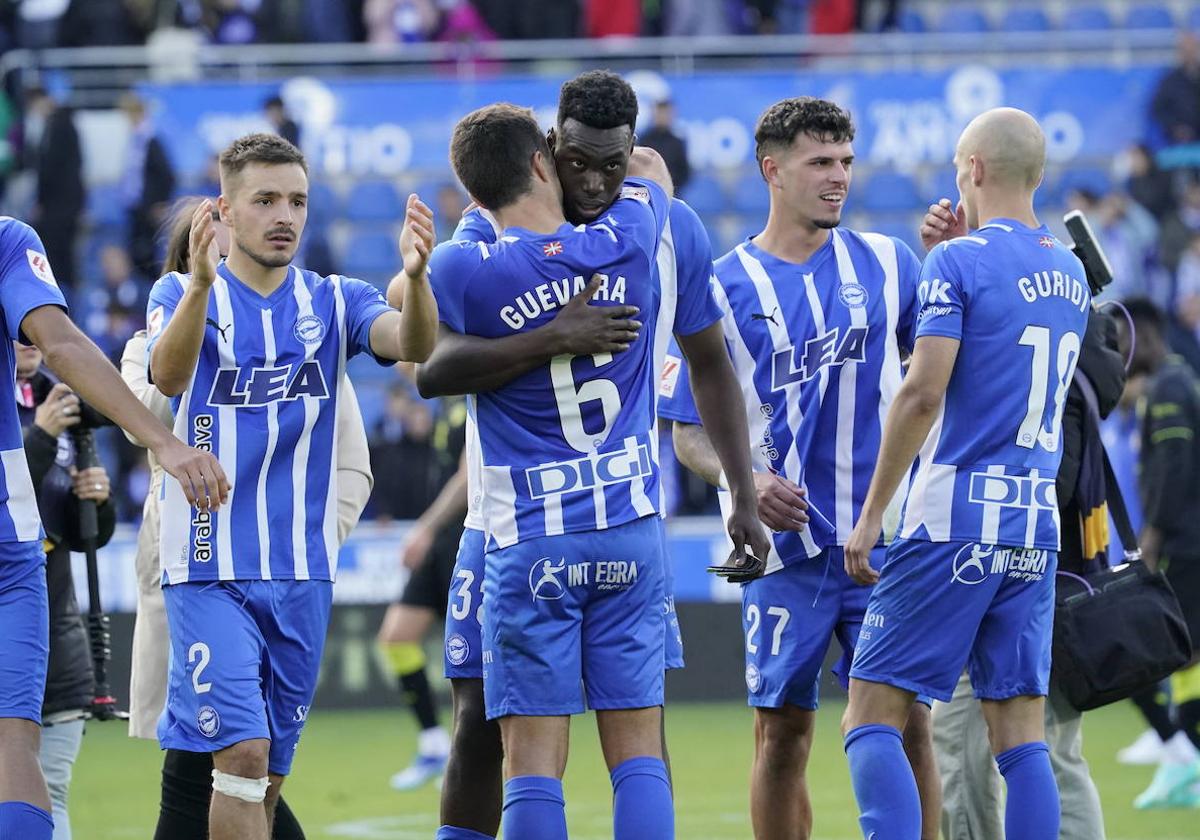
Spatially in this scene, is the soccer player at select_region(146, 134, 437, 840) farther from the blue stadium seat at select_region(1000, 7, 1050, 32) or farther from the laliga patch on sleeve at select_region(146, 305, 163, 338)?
the blue stadium seat at select_region(1000, 7, 1050, 32)

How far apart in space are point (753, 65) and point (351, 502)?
14284 millimetres

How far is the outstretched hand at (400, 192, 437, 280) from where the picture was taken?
514 cm

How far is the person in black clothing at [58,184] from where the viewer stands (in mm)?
17953

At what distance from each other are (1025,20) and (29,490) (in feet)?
59.4

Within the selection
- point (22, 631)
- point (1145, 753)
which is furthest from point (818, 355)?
point (1145, 753)

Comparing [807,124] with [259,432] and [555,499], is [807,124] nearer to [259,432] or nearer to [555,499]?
[555,499]

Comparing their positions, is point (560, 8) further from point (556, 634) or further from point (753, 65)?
point (556, 634)

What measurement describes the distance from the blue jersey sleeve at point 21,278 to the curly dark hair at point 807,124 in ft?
8.41

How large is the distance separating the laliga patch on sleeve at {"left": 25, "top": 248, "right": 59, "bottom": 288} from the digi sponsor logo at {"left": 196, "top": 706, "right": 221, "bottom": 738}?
1.30 metres

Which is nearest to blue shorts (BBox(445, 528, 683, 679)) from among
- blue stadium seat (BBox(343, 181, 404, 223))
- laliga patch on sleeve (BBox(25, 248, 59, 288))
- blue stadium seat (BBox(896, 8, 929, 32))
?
laliga patch on sleeve (BBox(25, 248, 59, 288))

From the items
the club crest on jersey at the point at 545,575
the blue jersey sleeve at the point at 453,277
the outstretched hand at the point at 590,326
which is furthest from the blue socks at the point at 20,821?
the outstretched hand at the point at 590,326

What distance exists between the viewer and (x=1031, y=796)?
5801mm

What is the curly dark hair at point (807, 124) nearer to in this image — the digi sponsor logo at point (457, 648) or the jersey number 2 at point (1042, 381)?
the jersey number 2 at point (1042, 381)

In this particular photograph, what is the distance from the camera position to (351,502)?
6.40 m
